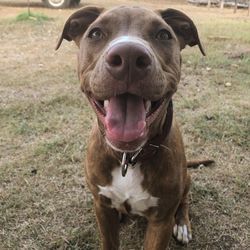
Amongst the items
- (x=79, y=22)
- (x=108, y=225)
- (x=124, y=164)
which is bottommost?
(x=108, y=225)

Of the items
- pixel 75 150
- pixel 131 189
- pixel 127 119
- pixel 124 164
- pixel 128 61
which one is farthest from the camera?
pixel 75 150

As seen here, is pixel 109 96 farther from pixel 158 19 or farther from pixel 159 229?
pixel 159 229

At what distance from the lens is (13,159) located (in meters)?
4.00

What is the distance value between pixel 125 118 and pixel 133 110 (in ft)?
0.17

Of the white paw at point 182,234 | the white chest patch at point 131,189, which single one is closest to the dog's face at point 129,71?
the white chest patch at point 131,189

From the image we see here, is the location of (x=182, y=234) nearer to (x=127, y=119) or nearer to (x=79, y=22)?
(x=127, y=119)

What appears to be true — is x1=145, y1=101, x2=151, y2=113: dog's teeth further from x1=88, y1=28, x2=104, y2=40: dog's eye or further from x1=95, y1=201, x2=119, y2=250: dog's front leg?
x1=95, y1=201, x2=119, y2=250: dog's front leg

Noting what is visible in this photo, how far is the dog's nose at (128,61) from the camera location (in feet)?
6.29

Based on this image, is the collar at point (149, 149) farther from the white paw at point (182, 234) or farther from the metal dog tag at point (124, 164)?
the white paw at point (182, 234)

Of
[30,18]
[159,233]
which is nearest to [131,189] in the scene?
[159,233]

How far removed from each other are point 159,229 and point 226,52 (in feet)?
16.0

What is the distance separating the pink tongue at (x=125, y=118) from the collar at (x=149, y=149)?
291mm

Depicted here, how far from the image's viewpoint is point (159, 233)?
9.00ft

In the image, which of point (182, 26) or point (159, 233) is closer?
point (182, 26)
